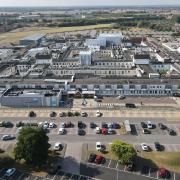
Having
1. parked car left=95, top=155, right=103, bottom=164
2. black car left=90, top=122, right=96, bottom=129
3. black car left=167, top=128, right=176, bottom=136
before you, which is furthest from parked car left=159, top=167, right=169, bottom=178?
black car left=90, top=122, right=96, bottom=129

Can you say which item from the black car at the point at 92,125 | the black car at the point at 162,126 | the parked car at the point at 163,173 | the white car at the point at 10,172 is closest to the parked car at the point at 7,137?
the white car at the point at 10,172

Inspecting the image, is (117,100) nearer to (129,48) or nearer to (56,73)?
(56,73)

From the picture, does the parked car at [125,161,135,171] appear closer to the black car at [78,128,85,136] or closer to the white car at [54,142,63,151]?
the white car at [54,142,63,151]

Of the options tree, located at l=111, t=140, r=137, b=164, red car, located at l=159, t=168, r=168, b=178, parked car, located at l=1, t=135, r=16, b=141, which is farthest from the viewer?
parked car, located at l=1, t=135, r=16, b=141

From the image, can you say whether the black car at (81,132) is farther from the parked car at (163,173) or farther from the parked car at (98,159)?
the parked car at (163,173)

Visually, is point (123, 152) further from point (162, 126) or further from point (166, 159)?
point (162, 126)

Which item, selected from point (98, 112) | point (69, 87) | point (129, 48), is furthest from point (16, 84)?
point (129, 48)
